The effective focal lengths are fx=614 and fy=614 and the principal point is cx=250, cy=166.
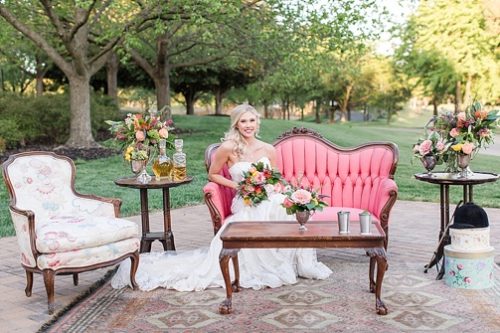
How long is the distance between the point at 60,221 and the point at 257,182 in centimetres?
184

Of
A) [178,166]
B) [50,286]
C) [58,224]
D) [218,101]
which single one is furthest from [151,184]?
[218,101]

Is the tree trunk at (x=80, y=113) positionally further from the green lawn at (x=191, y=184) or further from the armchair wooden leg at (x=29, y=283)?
the armchair wooden leg at (x=29, y=283)

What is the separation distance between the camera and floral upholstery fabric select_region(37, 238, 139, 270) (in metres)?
5.12

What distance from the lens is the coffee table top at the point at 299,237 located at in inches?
185

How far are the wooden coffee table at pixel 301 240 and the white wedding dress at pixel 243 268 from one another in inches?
30.1

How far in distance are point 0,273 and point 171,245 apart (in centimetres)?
181

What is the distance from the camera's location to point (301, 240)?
4738 millimetres

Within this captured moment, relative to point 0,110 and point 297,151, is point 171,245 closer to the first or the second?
point 297,151

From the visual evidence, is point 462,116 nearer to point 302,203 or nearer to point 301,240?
point 302,203

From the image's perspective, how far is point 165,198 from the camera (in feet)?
22.3

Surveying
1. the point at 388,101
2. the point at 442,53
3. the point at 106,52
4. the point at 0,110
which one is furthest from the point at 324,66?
the point at 388,101

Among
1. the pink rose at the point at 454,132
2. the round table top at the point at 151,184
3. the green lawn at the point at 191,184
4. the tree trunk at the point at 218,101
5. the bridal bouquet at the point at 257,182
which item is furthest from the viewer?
the tree trunk at the point at 218,101

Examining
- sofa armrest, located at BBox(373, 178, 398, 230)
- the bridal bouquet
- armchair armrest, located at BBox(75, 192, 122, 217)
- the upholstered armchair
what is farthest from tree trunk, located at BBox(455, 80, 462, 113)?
the upholstered armchair

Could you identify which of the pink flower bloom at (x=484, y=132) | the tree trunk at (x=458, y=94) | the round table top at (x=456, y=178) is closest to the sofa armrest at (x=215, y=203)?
the round table top at (x=456, y=178)
